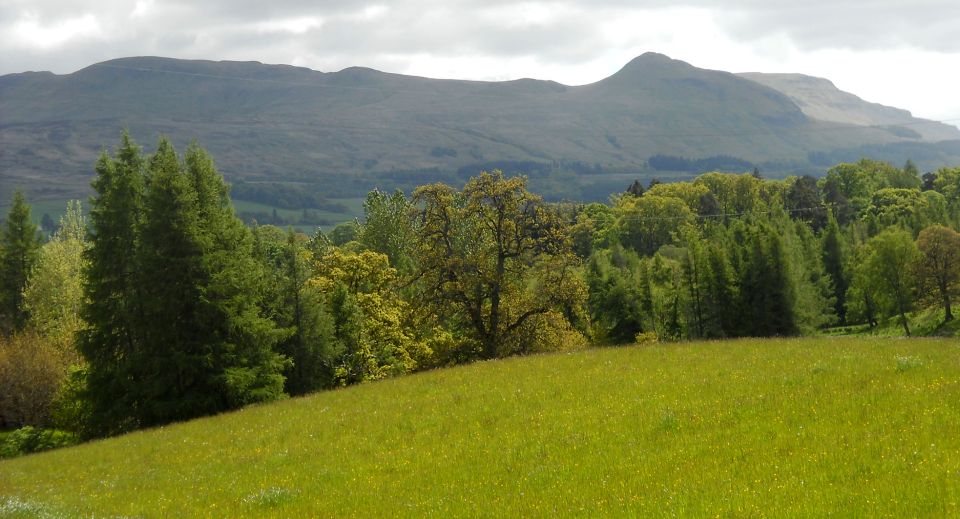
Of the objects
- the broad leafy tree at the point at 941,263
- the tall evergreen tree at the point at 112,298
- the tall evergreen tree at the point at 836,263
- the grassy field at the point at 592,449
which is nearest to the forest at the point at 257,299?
the tall evergreen tree at the point at 112,298

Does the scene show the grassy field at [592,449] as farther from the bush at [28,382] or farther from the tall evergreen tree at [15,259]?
the tall evergreen tree at [15,259]

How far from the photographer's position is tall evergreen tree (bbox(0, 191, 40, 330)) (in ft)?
249

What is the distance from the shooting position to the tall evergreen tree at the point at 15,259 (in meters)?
75.8

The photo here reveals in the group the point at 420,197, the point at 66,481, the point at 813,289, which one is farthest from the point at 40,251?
the point at 813,289

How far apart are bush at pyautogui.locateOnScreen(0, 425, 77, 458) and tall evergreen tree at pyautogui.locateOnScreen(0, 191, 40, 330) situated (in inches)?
1338

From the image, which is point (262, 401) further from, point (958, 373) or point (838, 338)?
point (958, 373)

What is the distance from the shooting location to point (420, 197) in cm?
5044

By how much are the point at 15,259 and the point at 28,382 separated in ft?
99.9

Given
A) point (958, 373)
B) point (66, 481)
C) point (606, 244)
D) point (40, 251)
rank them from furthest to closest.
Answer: point (606, 244) → point (40, 251) → point (66, 481) → point (958, 373)

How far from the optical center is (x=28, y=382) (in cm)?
5231

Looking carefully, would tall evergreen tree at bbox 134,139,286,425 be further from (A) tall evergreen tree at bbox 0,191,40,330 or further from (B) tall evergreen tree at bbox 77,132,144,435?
(A) tall evergreen tree at bbox 0,191,40,330

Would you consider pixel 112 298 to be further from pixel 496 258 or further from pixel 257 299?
pixel 496 258

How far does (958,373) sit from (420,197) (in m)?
36.6

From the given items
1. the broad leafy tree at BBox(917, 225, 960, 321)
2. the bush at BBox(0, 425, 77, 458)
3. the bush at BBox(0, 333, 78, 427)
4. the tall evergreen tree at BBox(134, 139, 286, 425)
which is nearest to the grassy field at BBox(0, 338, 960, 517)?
the tall evergreen tree at BBox(134, 139, 286, 425)
